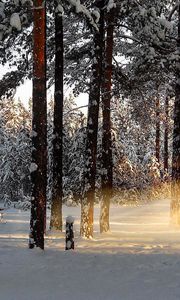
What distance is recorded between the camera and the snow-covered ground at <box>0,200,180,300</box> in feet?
25.6

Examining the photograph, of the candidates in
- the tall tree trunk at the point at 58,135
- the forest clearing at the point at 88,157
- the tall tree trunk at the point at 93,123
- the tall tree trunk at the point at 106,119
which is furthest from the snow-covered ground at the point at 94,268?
the tall tree trunk at the point at 93,123

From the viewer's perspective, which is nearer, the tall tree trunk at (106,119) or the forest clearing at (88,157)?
the forest clearing at (88,157)

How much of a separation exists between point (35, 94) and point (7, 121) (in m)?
56.4

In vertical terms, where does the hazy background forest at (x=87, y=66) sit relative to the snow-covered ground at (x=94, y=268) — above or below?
above

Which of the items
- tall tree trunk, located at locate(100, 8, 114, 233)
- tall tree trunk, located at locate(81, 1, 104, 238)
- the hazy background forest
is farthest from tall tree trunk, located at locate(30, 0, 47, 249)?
tall tree trunk, located at locate(100, 8, 114, 233)

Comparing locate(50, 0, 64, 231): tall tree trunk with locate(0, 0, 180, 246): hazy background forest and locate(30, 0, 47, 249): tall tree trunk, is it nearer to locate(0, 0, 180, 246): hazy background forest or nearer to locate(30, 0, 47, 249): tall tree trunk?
locate(0, 0, 180, 246): hazy background forest

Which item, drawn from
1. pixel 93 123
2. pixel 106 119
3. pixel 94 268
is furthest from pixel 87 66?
pixel 94 268

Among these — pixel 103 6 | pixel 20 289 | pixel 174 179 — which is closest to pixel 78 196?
pixel 174 179

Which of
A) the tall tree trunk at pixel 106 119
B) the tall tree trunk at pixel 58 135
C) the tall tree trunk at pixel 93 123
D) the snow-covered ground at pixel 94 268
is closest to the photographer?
the snow-covered ground at pixel 94 268

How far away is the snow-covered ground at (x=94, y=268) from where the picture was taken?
780 centimetres

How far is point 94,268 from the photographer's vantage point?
9664 mm

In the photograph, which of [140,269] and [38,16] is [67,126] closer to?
[38,16]

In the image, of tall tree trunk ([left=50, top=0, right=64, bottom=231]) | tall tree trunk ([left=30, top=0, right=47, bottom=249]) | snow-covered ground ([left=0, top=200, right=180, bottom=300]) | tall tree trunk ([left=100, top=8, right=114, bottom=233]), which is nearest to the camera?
snow-covered ground ([left=0, top=200, right=180, bottom=300])

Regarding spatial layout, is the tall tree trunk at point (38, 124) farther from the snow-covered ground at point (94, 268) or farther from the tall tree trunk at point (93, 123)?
the tall tree trunk at point (93, 123)
